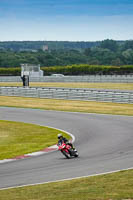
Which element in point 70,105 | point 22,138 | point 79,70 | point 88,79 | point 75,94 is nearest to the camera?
point 22,138

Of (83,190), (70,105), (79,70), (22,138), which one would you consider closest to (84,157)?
(83,190)

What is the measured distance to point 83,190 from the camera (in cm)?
1286

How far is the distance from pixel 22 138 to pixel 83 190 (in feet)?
42.2

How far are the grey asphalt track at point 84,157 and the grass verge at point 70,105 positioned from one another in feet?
Result: 21.3

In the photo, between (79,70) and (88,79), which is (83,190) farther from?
(79,70)

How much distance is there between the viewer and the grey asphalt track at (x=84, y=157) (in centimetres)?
1562

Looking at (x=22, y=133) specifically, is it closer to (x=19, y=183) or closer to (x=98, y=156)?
(x=98, y=156)

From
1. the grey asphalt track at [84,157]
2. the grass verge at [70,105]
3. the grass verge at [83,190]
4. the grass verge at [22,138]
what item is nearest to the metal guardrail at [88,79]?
the grass verge at [70,105]

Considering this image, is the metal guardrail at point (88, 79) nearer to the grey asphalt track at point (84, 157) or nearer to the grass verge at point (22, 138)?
the grey asphalt track at point (84, 157)

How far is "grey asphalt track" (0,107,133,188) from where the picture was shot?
15617 mm

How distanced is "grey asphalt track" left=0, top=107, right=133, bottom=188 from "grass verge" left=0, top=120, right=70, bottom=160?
1.30 m

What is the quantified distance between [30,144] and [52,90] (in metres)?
30.1

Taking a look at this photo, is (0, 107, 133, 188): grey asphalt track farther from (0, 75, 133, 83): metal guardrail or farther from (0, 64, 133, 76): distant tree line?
(0, 64, 133, 76): distant tree line

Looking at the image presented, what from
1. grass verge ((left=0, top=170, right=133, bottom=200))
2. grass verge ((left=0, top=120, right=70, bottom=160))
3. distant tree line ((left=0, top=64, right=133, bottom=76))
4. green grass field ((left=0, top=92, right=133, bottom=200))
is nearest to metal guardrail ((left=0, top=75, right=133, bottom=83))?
distant tree line ((left=0, top=64, right=133, bottom=76))
